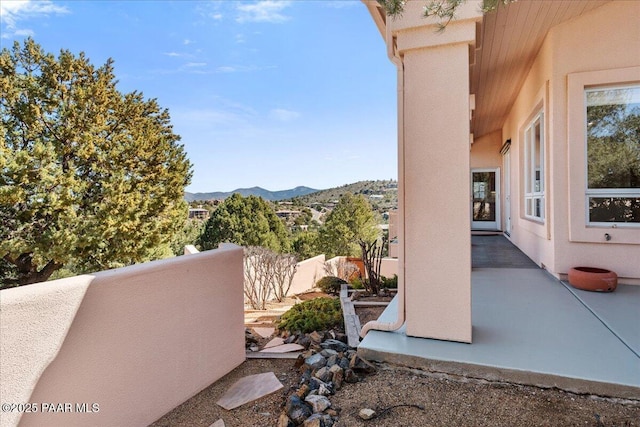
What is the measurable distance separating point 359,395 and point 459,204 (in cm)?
186

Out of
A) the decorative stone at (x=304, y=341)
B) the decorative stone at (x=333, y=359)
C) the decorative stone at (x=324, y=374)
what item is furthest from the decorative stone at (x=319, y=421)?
the decorative stone at (x=304, y=341)

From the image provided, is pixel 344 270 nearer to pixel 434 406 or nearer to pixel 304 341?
pixel 304 341

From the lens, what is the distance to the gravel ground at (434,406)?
239 cm

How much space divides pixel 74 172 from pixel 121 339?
19391 mm

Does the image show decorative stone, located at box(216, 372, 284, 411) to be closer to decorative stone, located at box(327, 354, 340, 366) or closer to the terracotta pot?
decorative stone, located at box(327, 354, 340, 366)

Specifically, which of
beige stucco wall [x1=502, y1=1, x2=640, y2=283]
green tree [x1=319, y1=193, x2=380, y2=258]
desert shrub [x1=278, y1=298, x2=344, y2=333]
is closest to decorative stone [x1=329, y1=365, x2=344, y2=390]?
desert shrub [x1=278, y1=298, x2=344, y2=333]

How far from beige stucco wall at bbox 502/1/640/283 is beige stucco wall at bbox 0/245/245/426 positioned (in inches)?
200

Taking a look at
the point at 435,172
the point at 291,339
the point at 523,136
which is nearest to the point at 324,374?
the point at 291,339

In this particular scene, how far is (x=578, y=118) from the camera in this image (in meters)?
5.38

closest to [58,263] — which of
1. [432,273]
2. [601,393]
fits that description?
[432,273]

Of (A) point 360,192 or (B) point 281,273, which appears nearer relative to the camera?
(B) point 281,273

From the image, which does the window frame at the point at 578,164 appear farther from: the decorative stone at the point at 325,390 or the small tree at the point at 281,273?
the small tree at the point at 281,273

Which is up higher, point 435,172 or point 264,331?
point 435,172

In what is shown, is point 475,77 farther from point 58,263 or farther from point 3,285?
point 3,285
